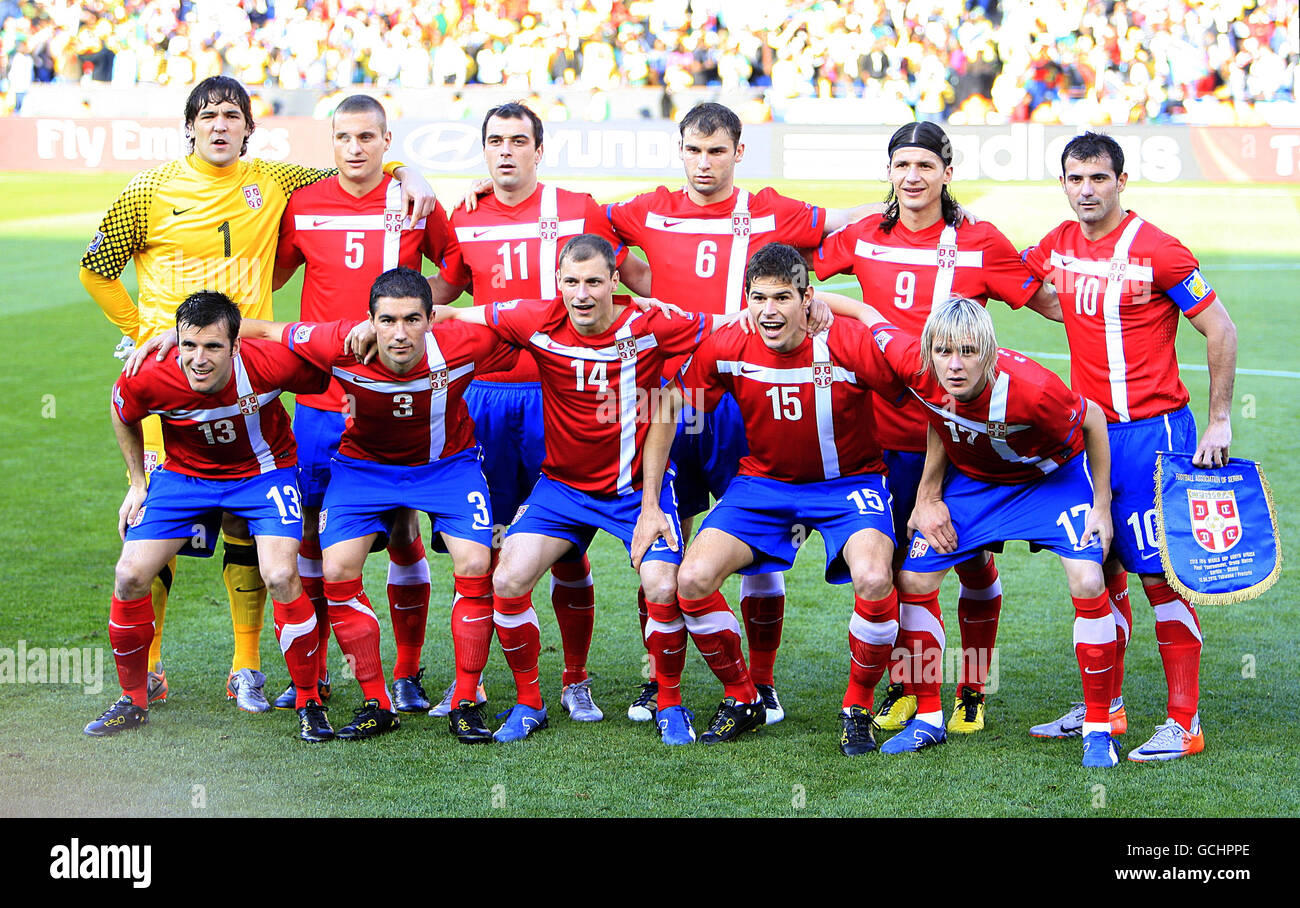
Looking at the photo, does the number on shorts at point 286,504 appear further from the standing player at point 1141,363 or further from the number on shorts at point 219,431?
A: the standing player at point 1141,363

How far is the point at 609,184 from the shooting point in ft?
69.7

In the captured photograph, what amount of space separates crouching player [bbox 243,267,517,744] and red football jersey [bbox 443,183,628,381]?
0.34 metres

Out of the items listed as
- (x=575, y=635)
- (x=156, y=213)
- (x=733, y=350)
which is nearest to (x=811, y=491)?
(x=733, y=350)

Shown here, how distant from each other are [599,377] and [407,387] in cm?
70

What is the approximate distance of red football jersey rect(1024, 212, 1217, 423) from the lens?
16.1 feet

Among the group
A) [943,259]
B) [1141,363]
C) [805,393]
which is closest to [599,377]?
[805,393]

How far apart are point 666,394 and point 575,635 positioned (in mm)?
1015

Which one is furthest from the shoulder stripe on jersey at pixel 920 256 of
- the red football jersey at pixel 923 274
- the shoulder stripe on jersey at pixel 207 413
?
the shoulder stripe on jersey at pixel 207 413

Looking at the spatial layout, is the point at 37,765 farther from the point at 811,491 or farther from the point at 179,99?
the point at 179,99

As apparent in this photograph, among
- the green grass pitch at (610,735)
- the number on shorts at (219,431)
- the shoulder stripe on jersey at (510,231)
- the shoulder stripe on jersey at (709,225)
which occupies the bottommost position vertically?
the green grass pitch at (610,735)

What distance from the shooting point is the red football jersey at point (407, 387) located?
515cm

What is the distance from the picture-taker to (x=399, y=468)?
5.32 meters

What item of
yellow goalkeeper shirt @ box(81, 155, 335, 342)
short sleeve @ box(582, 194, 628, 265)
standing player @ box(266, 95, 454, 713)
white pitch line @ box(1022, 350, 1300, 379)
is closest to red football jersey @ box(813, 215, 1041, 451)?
short sleeve @ box(582, 194, 628, 265)

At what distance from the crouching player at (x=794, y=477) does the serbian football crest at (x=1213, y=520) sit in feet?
3.41
